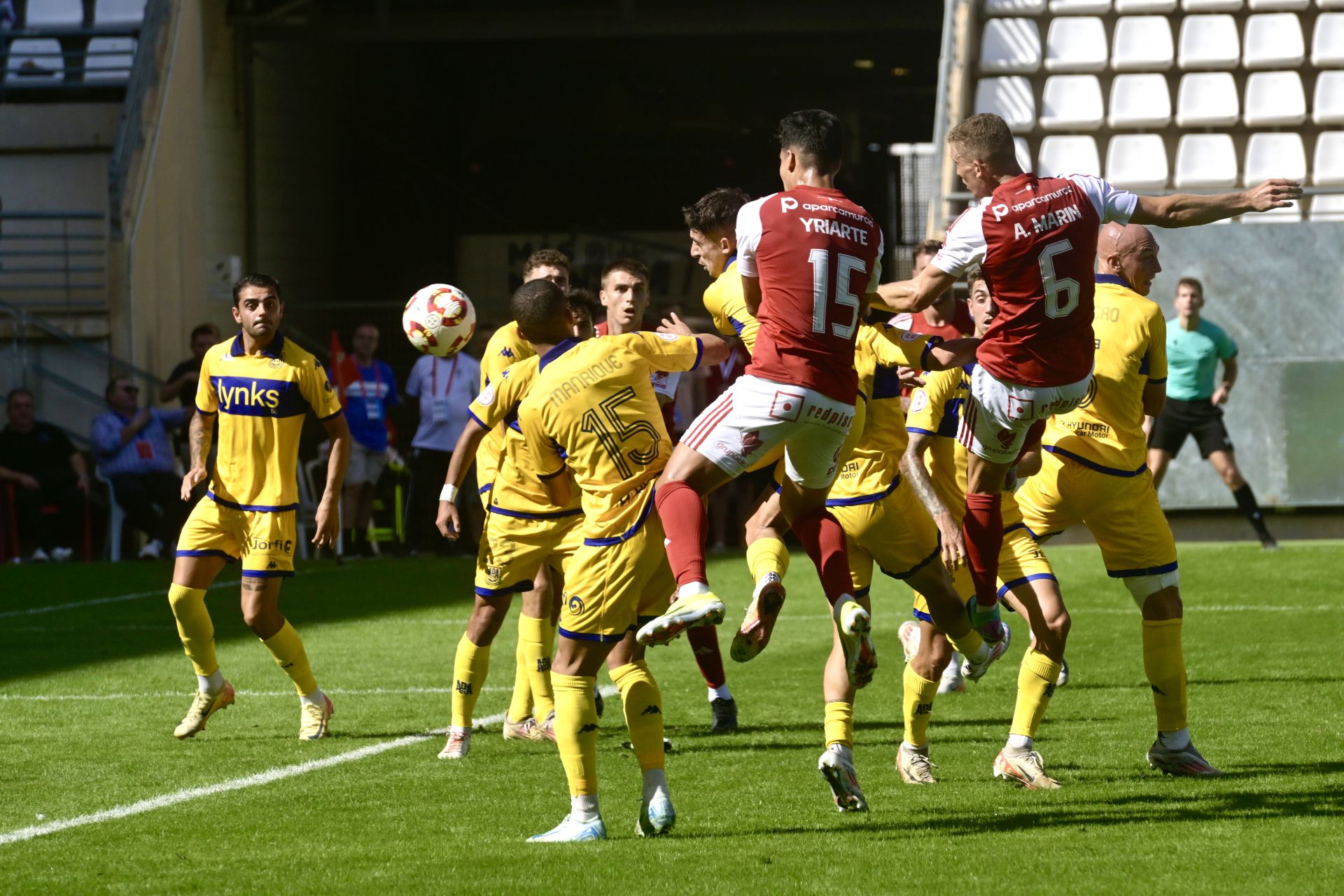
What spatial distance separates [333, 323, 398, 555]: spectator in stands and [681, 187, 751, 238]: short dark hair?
10676 mm

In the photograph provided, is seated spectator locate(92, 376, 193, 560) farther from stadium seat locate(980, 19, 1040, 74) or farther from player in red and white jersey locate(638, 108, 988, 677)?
player in red and white jersey locate(638, 108, 988, 677)

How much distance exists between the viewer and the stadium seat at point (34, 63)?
20.3 metres

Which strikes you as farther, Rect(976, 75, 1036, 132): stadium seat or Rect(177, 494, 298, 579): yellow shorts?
Rect(976, 75, 1036, 132): stadium seat

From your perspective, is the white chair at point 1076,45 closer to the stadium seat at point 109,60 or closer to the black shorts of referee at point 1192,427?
the black shorts of referee at point 1192,427

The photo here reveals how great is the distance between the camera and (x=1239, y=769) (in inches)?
240

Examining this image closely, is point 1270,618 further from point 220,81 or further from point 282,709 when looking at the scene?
point 220,81

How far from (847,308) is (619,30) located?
17.7 meters

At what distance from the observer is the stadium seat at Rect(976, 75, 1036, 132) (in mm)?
19078

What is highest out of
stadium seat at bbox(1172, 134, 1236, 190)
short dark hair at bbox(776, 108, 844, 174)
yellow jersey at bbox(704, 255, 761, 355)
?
stadium seat at bbox(1172, 134, 1236, 190)

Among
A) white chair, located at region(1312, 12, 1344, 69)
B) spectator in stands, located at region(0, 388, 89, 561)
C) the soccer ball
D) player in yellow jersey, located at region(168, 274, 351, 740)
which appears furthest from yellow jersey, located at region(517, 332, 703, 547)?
white chair, located at region(1312, 12, 1344, 69)

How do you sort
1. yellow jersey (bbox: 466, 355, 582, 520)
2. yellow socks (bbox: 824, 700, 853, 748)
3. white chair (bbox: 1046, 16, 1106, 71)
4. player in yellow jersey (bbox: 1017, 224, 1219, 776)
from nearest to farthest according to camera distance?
yellow socks (bbox: 824, 700, 853, 748), player in yellow jersey (bbox: 1017, 224, 1219, 776), yellow jersey (bbox: 466, 355, 582, 520), white chair (bbox: 1046, 16, 1106, 71)

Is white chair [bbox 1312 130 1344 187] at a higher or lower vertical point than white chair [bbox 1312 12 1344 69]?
lower

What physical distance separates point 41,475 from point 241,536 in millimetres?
9934

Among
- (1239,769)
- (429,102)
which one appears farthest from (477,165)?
(1239,769)
